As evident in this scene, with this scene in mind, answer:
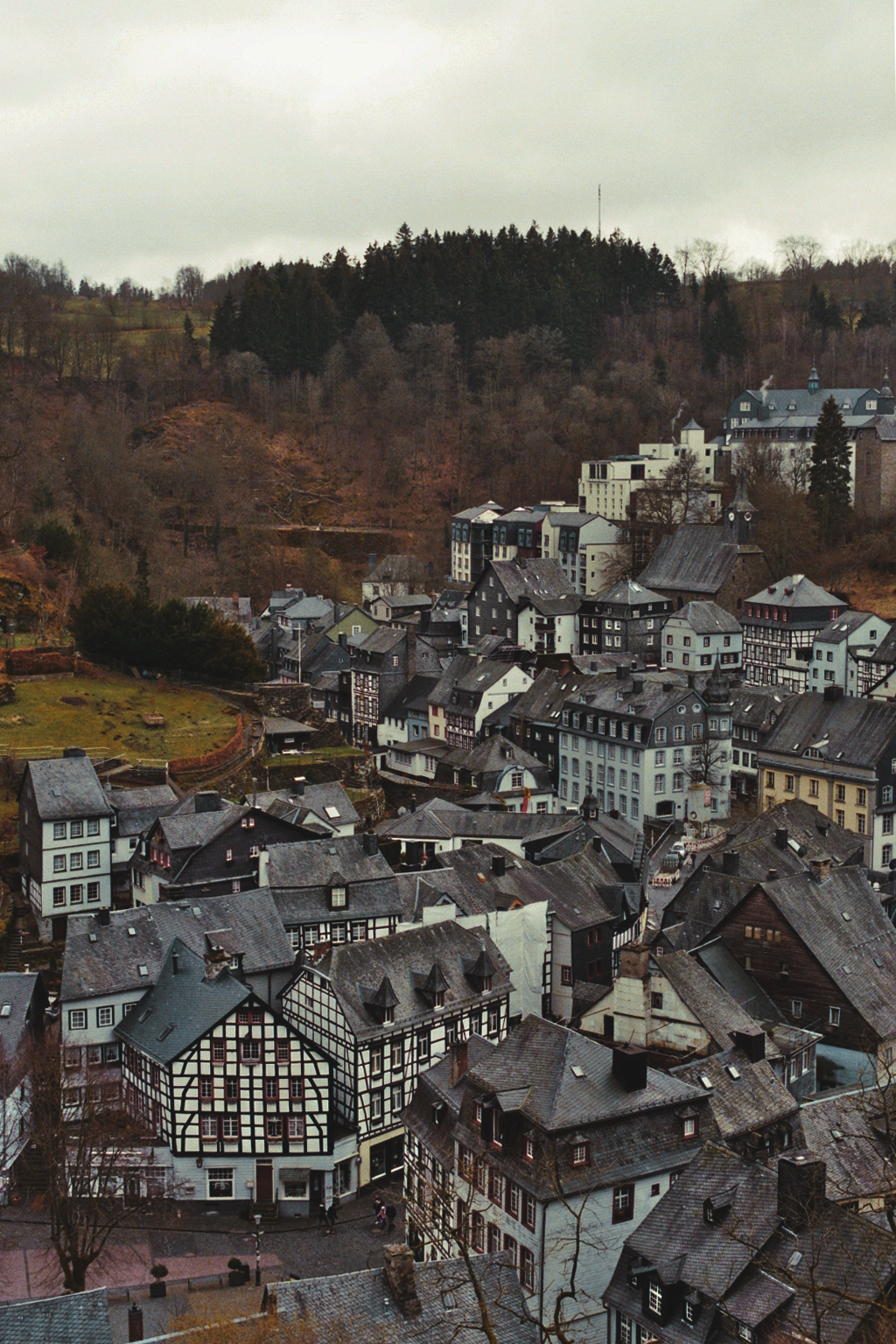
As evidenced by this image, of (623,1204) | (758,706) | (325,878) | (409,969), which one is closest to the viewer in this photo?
(623,1204)

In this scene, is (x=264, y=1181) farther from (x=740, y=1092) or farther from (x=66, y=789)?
(x=66, y=789)

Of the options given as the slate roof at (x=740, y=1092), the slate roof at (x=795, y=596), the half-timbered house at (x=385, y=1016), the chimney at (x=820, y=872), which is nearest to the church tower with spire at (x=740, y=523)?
the slate roof at (x=795, y=596)

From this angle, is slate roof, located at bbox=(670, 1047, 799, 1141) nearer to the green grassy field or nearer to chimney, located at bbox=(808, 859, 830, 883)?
chimney, located at bbox=(808, 859, 830, 883)

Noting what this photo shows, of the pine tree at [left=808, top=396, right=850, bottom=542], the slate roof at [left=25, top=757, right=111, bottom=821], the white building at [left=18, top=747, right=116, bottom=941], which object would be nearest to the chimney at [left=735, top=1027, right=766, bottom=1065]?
the white building at [left=18, top=747, right=116, bottom=941]

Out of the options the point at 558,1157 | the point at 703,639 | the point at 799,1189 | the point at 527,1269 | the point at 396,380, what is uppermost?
the point at 396,380

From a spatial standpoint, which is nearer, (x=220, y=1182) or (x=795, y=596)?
(x=220, y=1182)

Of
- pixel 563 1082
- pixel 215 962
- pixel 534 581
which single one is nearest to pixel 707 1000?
pixel 563 1082
